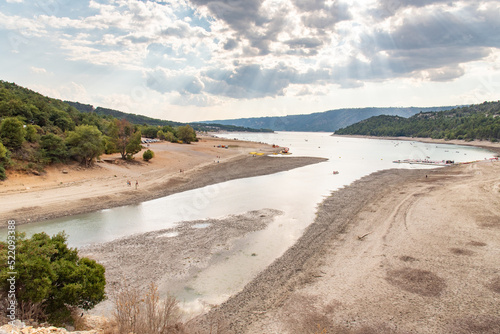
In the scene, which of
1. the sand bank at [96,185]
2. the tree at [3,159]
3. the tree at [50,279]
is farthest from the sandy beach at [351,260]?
the tree at [50,279]

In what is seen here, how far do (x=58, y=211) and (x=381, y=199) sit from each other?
3163 cm

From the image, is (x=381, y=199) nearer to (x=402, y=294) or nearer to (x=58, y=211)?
(x=402, y=294)

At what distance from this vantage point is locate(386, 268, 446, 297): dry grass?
43.8 ft

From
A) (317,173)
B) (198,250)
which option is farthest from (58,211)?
(317,173)

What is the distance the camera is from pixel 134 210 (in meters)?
27.8

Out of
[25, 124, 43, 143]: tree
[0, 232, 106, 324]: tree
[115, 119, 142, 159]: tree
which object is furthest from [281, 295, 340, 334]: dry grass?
[115, 119, 142, 159]: tree

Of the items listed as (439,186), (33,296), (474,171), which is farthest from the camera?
(474,171)

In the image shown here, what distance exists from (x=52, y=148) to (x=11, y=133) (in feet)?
14.8

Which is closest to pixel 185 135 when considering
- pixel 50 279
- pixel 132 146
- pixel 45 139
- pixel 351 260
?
pixel 132 146

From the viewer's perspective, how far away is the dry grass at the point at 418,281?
13.3 metres

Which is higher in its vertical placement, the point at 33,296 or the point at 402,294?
the point at 33,296

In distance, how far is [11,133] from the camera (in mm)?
33094

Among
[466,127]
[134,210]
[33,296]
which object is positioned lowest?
[134,210]

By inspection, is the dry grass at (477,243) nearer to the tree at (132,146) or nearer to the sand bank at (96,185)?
the sand bank at (96,185)
